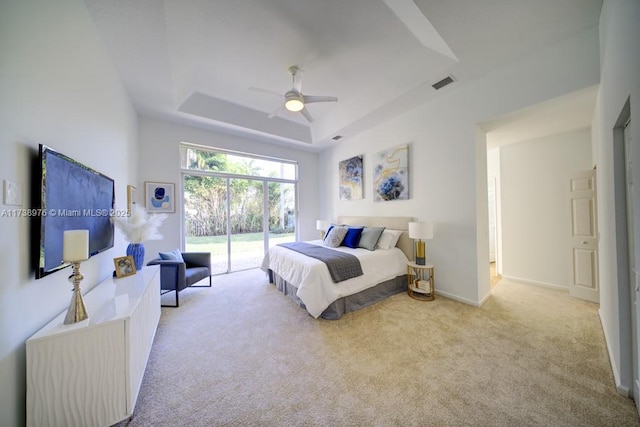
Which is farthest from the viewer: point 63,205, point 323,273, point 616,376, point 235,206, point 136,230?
point 235,206

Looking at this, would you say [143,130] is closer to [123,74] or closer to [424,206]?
[123,74]

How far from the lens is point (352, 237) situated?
3.69 metres

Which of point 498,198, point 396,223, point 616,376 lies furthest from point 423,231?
point 498,198

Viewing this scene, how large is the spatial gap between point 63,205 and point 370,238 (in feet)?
10.9

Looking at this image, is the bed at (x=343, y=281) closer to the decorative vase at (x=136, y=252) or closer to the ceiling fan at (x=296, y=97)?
the decorative vase at (x=136, y=252)

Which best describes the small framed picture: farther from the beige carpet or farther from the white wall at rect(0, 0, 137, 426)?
the beige carpet

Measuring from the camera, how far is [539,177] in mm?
3484

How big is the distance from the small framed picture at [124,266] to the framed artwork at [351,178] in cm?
378

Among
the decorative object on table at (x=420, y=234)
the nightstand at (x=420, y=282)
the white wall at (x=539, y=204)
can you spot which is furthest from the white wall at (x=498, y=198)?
the decorative object on table at (x=420, y=234)

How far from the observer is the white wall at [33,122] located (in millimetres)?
1026

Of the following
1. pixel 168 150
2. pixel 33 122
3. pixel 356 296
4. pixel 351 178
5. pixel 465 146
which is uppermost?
pixel 168 150

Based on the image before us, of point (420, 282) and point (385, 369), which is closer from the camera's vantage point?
point (385, 369)

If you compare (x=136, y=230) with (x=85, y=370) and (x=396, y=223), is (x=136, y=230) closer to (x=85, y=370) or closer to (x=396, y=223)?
(x=85, y=370)

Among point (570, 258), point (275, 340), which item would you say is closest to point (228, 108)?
point (275, 340)
